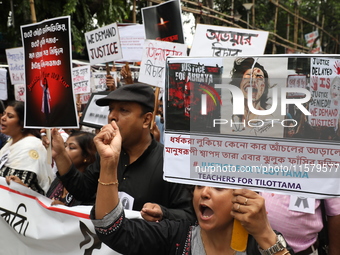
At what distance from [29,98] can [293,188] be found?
2.58m

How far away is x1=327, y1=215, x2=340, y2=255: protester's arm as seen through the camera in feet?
8.39

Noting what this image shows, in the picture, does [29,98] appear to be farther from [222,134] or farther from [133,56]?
[133,56]

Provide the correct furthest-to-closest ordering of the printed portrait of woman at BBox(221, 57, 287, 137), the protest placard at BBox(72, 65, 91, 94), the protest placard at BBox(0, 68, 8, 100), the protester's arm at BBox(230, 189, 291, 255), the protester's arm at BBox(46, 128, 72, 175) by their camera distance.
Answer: the protest placard at BBox(0, 68, 8, 100) → the protest placard at BBox(72, 65, 91, 94) → the protester's arm at BBox(46, 128, 72, 175) → the printed portrait of woman at BBox(221, 57, 287, 137) → the protester's arm at BBox(230, 189, 291, 255)

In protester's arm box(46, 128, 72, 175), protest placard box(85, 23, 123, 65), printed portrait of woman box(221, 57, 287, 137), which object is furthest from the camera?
protest placard box(85, 23, 123, 65)

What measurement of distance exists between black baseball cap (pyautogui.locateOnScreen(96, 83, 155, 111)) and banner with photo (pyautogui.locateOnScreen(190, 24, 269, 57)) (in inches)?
86.3

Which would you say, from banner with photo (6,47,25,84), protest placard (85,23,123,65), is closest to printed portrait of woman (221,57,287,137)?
protest placard (85,23,123,65)

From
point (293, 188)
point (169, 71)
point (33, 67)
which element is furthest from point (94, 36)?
point (293, 188)

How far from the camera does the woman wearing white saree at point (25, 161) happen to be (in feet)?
11.8

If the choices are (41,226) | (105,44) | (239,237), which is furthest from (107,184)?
(105,44)

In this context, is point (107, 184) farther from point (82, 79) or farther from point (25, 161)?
point (82, 79)

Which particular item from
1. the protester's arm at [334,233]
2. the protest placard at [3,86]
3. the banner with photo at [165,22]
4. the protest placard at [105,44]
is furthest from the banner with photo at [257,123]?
the protest placard at [3,86]

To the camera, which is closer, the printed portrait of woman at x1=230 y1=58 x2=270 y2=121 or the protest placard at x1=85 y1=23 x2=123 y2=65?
the printed portrait of woman at x1=230 y1=58 x2=270 y2=121

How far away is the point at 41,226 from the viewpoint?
3006 millimetres

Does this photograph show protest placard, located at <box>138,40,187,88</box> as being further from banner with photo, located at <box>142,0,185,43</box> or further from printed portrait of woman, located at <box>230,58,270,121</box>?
printed portrait of woman, located at <box>230,58,270,121</box>
